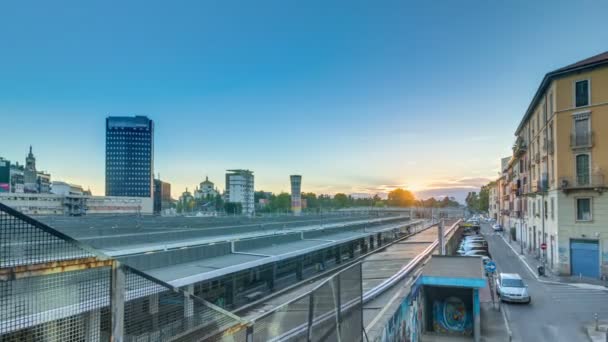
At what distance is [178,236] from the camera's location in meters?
24.1

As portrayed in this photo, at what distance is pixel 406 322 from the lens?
10.9 m

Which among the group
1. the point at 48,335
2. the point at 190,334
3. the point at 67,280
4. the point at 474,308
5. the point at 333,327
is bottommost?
the point at 474,308

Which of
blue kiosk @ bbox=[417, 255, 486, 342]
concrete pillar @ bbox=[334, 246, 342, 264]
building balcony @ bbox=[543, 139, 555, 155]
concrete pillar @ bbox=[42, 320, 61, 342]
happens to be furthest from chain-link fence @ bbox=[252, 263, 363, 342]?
building balcony @ bbox=[543, 139, 555, 155]

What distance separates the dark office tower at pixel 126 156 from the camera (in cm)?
14850

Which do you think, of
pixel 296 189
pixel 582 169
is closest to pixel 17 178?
pixel 296 189

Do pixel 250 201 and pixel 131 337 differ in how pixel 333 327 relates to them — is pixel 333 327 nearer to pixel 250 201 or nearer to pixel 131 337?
pixel 131 337

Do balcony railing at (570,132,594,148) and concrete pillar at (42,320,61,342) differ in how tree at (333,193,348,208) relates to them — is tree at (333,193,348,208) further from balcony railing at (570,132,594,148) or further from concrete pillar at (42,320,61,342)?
concrete pillar at (42,320,61,342)

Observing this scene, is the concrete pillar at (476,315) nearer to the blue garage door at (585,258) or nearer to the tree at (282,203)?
the blue garage door at (585,258)

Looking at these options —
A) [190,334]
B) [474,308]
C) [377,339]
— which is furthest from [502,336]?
[190,334]

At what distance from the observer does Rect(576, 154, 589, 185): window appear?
Answer: 26094 millimetres

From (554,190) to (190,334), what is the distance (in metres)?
32.7

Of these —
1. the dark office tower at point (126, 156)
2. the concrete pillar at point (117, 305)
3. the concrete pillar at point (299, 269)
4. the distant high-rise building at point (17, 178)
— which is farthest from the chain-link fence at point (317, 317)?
the dark office tower at point (126, 156)

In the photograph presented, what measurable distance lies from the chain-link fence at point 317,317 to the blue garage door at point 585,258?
91.8 ft

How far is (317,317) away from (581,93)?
31142mm
